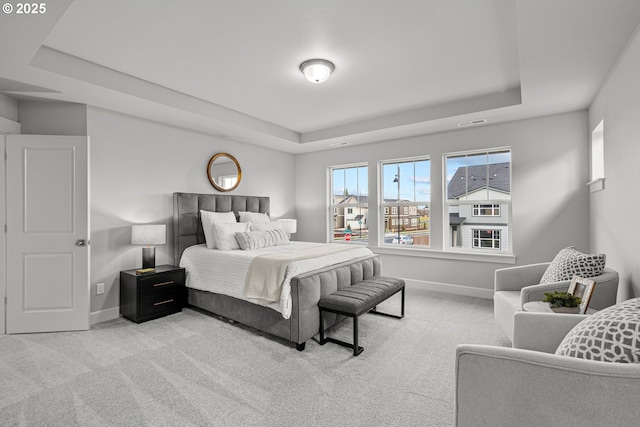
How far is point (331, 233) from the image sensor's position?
6.03m

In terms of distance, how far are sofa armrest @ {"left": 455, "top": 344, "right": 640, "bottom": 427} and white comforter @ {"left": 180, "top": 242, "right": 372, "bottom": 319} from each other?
1.82m

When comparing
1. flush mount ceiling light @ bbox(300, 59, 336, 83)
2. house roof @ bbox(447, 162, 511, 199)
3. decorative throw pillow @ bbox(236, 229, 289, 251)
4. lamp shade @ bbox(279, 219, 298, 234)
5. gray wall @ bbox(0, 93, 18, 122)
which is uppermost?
flush mount ceiling light @ bbox(300, 59, 336, 83)

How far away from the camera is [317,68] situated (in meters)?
2.88

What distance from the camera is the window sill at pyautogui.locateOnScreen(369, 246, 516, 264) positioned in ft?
14.0

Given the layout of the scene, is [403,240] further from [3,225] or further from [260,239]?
[3,225]

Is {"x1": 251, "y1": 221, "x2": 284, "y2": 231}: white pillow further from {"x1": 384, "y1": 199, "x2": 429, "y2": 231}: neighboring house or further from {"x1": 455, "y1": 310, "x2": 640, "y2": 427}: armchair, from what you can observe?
{"x1": 455, "y1": 310, "x2": 640, "y2": 427}: armchair

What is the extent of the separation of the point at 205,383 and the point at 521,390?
1.98m

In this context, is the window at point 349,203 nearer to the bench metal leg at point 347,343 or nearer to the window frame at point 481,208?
the window frame at point 481,208

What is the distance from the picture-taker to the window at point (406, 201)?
199 inches

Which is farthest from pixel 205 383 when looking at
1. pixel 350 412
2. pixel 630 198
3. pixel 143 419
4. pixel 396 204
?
pixel 396 204

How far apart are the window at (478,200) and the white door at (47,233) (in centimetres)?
464

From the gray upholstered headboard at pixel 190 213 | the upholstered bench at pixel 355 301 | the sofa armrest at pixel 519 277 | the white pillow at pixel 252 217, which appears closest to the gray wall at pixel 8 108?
the gray upholstered headboard at pixel 190 213

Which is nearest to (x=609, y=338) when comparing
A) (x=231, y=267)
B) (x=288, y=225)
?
(x=231, y=267)


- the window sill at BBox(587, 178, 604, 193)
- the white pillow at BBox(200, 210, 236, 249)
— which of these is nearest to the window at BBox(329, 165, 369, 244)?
the white pillow at BBox(200, 210, 236, 249)
